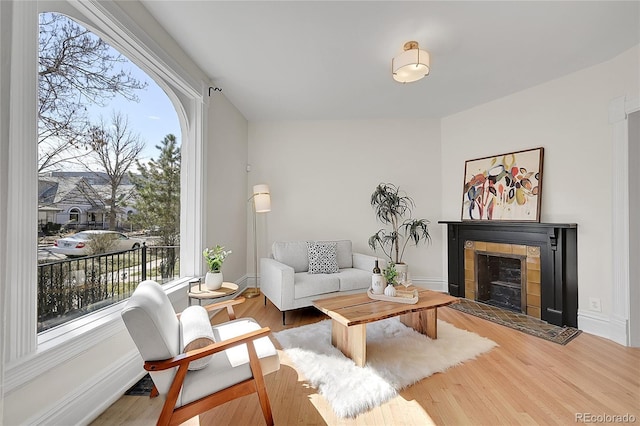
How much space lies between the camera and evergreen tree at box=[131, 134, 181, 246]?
236cm

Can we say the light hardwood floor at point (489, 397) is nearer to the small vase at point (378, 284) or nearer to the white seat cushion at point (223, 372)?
the white seat cushion at point (223, 372)

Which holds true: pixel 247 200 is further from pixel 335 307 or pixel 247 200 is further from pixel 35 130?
pixel 35 130

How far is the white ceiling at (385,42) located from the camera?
207 cm

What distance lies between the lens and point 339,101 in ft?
12.4

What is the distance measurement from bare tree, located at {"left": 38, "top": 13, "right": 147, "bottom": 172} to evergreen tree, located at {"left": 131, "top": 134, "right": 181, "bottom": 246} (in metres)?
0.58

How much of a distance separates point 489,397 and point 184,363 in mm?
1918

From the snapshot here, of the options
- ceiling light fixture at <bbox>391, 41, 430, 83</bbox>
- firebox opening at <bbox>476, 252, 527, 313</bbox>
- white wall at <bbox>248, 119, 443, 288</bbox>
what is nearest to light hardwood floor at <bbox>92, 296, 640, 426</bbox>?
firebox opening at <bbox>476, 252, 527, 313</bbox>

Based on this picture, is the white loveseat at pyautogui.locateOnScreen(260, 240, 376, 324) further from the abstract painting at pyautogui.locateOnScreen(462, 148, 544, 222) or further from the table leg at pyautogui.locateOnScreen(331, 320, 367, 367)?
the abstract painting at pyautogui.locateOnScreen(462, 148, 544, 222)

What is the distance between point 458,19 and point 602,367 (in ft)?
9.81

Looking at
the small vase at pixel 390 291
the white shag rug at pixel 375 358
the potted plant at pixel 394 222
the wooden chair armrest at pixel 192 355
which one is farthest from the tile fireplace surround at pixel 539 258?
the wooden chair armrest at pixel 192 355

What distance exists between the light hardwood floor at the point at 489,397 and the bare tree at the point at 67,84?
1652mm


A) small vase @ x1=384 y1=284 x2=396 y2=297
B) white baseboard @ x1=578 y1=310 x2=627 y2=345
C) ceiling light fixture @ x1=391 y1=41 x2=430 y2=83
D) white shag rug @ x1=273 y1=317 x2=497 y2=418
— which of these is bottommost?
white shag rug @ x1=273 y1=317 x2=497 y2=418

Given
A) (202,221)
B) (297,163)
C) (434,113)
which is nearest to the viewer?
(202,221)

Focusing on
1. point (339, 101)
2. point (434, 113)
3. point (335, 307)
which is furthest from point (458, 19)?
point (335, 307)
